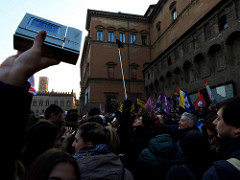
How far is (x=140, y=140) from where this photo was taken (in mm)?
3168

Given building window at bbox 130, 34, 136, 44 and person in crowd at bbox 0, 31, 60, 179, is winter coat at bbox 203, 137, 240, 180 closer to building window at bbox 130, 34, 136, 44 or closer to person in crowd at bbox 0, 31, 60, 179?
person in crowd at bbox 0, 31, 60, 179

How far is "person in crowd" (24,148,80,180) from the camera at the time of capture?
1.12 metres

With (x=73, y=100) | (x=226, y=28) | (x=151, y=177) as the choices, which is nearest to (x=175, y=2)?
(x=226, y=28)

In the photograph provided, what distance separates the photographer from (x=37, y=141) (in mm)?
1767

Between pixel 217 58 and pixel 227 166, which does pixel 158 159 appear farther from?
pixel 217 58

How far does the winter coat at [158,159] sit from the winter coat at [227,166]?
94 centimetres

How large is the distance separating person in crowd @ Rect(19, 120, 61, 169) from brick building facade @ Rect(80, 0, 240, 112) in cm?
1216

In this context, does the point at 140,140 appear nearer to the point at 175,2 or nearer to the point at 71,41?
the point at 71,41

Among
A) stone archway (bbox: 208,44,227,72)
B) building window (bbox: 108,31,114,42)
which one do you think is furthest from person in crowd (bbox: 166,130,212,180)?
building window (bbox: 108,31,114,42)

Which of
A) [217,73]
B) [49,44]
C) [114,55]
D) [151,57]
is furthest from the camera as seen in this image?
[151,57]

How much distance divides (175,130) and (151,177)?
1.78m

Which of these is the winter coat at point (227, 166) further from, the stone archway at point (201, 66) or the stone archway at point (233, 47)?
the stone archway at point (201, 66)

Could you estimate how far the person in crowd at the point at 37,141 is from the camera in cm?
165

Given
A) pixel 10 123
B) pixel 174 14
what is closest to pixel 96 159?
pixel 10 123
